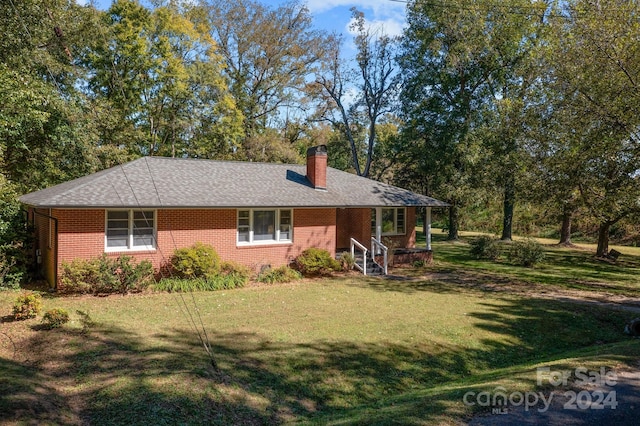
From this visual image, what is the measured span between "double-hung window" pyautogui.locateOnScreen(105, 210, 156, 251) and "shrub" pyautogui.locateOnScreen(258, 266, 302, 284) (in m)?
4.16

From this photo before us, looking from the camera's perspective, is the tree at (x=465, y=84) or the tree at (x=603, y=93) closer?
the tree at (x=603, y=93)

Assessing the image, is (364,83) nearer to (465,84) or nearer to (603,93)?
(465,84)

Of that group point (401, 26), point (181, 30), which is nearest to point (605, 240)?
point (401, 26)

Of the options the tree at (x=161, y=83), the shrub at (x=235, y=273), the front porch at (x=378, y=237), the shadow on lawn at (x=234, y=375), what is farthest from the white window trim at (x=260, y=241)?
the tree at (x=161, y=83)

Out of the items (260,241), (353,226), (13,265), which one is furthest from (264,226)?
(13,265)

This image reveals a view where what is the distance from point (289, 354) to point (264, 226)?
904 centimetres

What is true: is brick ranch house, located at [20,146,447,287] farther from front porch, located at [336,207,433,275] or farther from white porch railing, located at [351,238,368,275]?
white porch railing, located at [351,238,368,275]

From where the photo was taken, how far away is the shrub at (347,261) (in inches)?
718

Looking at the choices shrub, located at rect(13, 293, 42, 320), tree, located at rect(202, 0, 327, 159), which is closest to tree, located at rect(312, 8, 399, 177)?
tree, located at rect(202, 0, 327, 159)

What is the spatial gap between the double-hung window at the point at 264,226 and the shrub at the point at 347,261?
2.67 meters

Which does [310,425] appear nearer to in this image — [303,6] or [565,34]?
[565,34]

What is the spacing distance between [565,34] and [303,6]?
2550 cm

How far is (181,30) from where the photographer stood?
92.2 feet

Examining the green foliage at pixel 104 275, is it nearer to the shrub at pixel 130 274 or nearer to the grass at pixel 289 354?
the shrub at pixel 130 274
